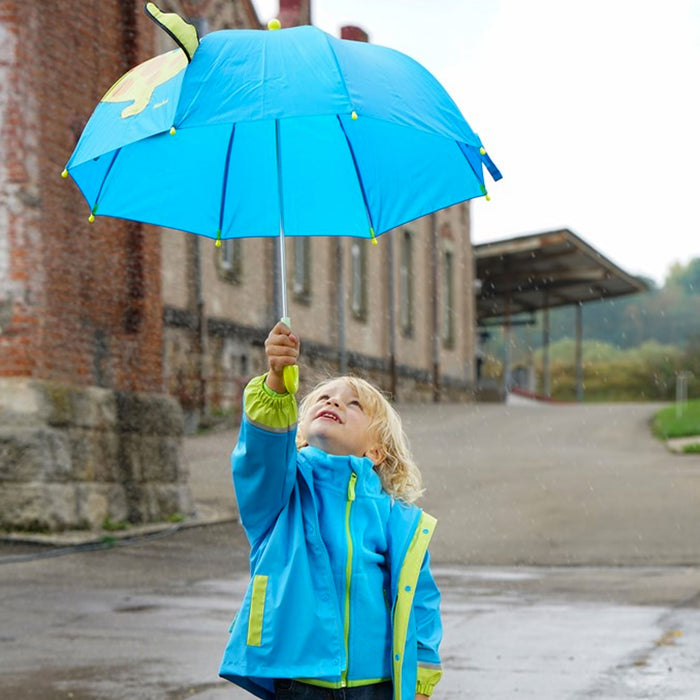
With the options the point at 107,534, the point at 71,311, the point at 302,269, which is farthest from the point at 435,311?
the point at 107,534

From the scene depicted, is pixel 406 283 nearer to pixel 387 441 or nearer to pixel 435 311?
pixel 435 311

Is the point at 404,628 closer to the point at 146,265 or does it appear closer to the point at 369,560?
the point at 369,560

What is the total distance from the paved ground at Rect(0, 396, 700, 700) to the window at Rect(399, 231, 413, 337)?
11951 mm

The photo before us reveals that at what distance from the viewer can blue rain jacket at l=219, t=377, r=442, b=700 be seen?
322cm

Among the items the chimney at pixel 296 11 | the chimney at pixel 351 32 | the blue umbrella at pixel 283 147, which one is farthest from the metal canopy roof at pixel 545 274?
the blue umbrella at pixel 283 147

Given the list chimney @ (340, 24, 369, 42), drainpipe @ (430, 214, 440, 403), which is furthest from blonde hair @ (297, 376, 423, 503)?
drainpipe @ (430, 214, 440, 403)

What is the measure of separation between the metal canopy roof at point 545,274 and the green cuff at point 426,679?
27.2m

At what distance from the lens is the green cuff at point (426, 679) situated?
3311 millimetres

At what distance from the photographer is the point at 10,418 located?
34.9ft

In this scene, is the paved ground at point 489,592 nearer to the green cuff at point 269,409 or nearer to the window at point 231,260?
the green cuff at point 269,409

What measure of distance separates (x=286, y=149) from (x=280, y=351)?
0.97 metres

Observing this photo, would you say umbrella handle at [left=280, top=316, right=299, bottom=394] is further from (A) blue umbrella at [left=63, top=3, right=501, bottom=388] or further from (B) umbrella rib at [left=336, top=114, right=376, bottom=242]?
(B) umbrella rib at [left=336, top=114, right=376, bottom=242]

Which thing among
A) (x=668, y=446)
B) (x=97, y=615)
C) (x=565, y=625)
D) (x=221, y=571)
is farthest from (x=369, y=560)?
(x=668, y=446)

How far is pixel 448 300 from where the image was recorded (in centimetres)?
3312
